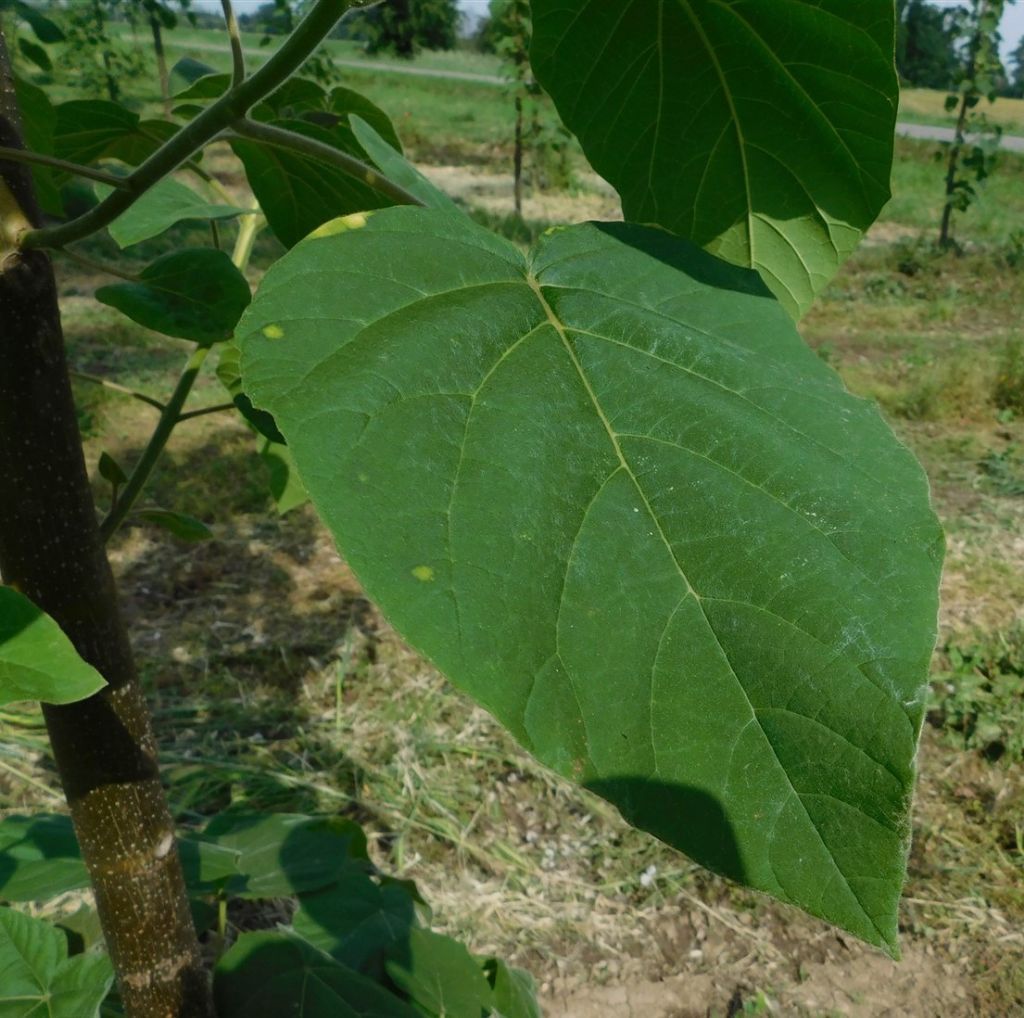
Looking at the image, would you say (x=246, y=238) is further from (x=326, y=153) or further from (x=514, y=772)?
(x=514, y=772)

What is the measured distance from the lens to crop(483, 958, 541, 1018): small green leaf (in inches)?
54.5

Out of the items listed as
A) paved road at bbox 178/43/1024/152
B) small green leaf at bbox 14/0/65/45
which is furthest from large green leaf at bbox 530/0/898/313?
paved road at bbox 178/43/1024/152

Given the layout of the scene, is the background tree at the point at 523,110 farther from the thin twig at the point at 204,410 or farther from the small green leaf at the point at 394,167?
the small green leaf at the point at 394,167

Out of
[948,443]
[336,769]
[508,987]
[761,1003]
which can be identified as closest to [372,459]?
[508,987]

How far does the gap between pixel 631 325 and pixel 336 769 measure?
83.9 inches

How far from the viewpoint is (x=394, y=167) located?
626 millimetres

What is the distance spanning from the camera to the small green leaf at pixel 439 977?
123cm

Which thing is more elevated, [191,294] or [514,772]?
[191,294]

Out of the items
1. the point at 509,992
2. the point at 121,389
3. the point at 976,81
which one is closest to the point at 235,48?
the point at 121,389

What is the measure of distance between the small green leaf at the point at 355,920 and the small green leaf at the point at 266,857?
31 mm

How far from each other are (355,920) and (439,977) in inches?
5.5

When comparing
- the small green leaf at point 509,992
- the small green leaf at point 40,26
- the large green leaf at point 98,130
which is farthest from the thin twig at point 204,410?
the small green leaf at point 40,26

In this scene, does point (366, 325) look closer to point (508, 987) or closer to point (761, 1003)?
point (508, 987)

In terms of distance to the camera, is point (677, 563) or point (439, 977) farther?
point (439, 977)
